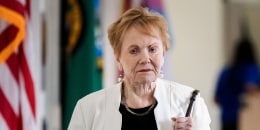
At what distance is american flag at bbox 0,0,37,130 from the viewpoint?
4.09ft

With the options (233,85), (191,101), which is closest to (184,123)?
(191,101)

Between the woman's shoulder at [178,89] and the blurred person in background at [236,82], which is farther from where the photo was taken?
the woman's shoulder at [178,89]

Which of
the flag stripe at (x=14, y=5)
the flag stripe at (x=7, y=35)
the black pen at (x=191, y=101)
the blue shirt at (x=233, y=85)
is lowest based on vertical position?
the black pen at (x=191, y=101)

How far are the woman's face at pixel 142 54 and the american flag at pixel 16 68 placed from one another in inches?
21.9

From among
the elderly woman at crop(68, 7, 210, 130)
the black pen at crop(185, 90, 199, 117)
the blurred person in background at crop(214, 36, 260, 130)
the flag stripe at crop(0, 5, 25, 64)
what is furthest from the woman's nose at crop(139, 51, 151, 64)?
the flag stripe at crop(0, 5, 25, 64)

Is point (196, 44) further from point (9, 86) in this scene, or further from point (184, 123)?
point (9, 86)

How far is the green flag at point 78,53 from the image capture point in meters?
1.39

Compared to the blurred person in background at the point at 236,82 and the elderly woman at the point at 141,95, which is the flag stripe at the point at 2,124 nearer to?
the elderly woman at the point at 141,95

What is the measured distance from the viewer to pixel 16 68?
1.28m

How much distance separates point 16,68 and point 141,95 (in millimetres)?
582

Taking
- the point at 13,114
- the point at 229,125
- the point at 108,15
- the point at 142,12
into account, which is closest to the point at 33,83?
the point at 13,114

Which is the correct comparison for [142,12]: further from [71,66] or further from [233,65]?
[71,66]

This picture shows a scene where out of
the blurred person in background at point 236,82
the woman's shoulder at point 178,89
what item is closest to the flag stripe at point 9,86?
the woman's shoulder at point 178,89

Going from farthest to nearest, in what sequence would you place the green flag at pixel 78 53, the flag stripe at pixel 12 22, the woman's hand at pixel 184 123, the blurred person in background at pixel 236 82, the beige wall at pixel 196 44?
the green flag at pixel 78 53, the flag stripe at pixel 12 22, the beige wall at pixel 196 44, the woman's hand at pixel 184 123, the blurred person in background at pixel 236 82
